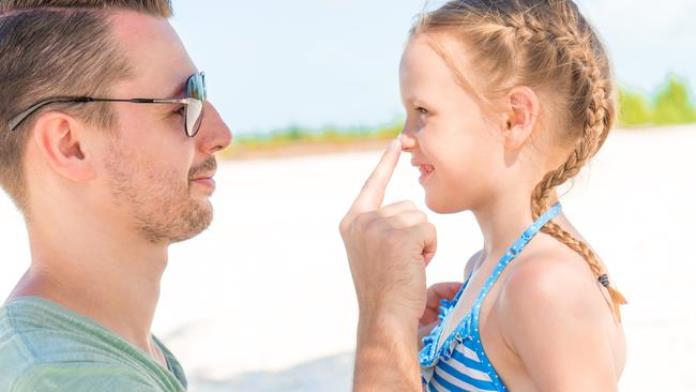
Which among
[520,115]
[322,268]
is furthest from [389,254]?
[322,268]

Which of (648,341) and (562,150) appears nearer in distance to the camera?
(562,150)

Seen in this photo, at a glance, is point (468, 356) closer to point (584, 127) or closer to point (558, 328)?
point (558, 328)

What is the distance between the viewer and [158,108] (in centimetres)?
271

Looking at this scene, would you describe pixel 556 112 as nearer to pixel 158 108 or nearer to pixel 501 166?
pixel 501 166

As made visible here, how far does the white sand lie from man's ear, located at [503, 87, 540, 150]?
107cm

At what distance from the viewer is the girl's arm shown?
2.36m

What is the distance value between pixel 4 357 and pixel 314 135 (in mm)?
22675

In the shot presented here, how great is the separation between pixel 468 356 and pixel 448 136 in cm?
60

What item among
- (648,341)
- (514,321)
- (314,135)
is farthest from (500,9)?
(314,135)

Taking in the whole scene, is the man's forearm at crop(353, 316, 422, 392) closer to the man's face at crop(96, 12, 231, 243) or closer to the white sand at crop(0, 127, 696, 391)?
the man's face at crop(96, 12, 231, 243)

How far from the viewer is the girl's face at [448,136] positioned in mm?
2742

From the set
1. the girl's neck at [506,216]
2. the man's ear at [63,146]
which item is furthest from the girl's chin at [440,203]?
the man's ear at [63,146]

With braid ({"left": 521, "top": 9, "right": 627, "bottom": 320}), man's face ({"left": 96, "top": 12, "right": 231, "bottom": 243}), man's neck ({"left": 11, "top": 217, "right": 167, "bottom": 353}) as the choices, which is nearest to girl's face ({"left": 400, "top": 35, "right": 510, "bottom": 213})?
braid ({"left": 521, "top": 9, "right": 627, "bottom": 320})

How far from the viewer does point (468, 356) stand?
266 cm
